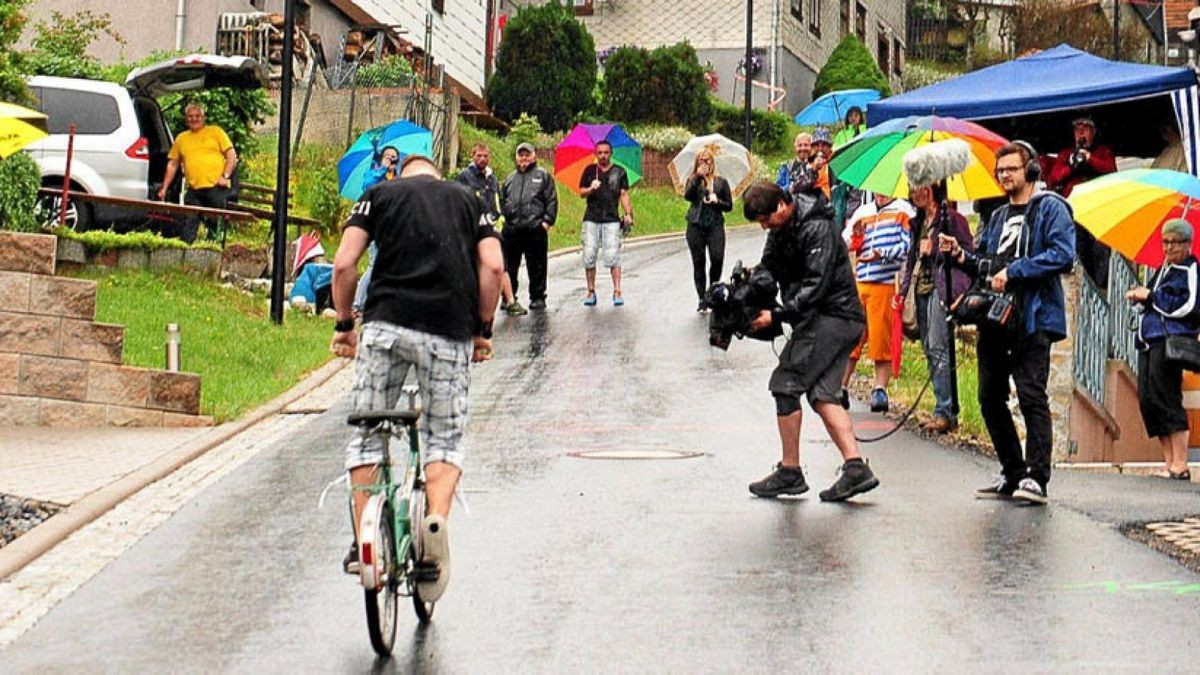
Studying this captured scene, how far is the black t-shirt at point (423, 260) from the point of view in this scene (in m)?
8.55

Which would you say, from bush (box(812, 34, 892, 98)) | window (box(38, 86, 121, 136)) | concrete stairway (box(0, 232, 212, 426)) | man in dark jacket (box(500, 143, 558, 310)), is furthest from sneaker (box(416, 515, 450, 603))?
bush (box(812, 34, 892, 98))

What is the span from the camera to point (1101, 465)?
52.2 feet

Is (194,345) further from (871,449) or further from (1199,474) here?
(1199,474)

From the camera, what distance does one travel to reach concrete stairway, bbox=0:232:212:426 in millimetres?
15297

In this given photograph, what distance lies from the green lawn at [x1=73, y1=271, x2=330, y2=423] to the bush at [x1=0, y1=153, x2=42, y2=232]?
95 cm

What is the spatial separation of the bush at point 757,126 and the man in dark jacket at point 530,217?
79.0ft

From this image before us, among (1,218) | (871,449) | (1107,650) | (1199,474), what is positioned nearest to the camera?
(1107,650)

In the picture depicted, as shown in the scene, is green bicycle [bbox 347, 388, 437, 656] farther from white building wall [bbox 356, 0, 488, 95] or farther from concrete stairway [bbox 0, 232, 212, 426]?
white building wall [bbox 356, 0, 488, 95]

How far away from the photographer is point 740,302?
39.9 feet

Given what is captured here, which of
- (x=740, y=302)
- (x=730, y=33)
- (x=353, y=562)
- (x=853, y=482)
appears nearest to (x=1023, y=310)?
(x=853, y=482)

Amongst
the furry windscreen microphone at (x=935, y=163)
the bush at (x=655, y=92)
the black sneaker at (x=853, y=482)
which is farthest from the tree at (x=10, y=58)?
the bush at (x=655, y=92)

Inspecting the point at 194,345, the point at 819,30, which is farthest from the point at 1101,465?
the point at 819,30

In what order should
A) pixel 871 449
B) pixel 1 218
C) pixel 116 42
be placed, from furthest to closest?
1. pixel 116 42
2. pixel 1 218
3. pixel 871 449

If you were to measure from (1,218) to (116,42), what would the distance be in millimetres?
14384
